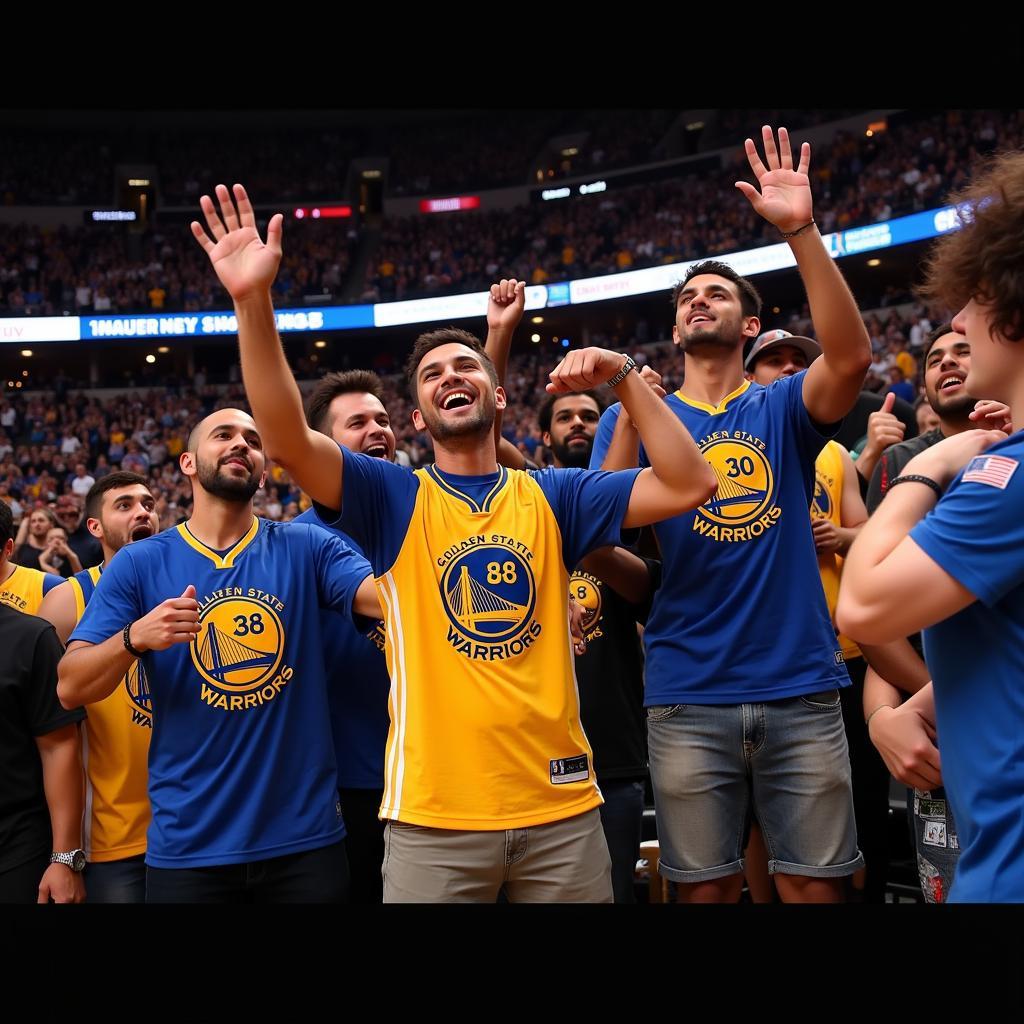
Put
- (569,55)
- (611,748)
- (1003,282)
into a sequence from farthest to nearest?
(611,748) → (569,55) → (1003,282)

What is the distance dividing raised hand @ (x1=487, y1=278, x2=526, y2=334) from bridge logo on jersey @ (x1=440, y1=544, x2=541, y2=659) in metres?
0.92

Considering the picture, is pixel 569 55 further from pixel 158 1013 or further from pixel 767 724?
pixel 158 1013

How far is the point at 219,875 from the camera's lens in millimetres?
2900

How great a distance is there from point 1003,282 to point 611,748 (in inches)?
87.8

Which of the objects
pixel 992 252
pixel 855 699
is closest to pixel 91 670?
pixel 992 252

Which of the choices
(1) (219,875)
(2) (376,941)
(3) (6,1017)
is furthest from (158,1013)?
(1) (219,875)

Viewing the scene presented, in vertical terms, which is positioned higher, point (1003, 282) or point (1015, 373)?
point (1003, 282)

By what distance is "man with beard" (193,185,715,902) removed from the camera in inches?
97.7

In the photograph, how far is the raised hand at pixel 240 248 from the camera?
2.52 metres

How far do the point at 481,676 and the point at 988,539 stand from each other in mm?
1311

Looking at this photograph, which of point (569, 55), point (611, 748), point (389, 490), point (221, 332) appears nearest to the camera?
point (389, 490)

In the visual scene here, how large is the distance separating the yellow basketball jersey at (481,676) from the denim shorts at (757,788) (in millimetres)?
381

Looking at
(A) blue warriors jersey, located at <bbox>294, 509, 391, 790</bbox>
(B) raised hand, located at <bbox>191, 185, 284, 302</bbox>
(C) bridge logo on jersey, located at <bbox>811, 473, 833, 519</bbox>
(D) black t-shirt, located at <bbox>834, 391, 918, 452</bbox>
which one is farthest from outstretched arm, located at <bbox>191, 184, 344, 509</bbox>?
(D) black t-shirt, located at <bbox>834, 391, 918, 452</bbox>

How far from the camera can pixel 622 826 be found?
11.4 ft
